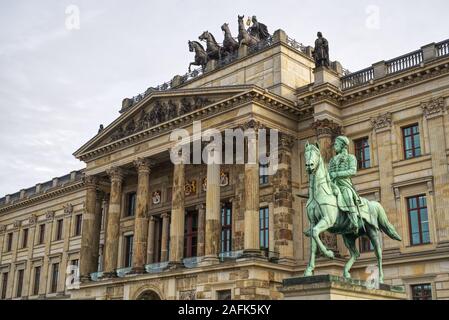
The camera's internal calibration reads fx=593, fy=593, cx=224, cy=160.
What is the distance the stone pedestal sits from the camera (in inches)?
603

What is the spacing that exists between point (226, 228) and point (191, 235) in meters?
3.71

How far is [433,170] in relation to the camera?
31734mm

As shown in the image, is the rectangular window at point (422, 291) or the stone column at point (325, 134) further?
the stone column at point (325, 134)

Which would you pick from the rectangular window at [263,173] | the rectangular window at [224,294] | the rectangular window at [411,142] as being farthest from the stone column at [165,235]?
the rectangular window at [411,142]

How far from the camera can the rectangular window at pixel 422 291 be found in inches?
1198

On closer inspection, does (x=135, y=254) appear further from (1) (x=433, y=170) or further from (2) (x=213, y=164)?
(1) (x=433, y=170)

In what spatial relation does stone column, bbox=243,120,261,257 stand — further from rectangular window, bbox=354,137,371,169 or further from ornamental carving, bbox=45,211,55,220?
ornamental carving, bbox=45,211,55,220

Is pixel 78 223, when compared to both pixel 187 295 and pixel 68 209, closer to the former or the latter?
pixel 68 209

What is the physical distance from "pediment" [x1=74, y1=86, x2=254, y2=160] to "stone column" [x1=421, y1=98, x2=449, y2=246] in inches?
410

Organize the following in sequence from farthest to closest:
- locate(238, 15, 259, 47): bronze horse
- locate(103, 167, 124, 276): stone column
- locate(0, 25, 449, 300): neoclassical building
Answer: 1. locate(103, 167, 124, 276): stone column
2. locate(238, 15, 259, 47): bronze horse
3. locate(0, 25, 449, 300): neoclassical building

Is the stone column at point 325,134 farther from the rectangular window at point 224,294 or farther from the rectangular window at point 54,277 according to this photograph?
→ the rectangular window at point 54,277

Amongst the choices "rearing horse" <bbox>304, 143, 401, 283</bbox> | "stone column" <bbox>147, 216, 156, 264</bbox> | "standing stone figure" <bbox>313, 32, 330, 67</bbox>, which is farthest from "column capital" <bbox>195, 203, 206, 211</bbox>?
"rearing horse" <bbox>304, 143, 401, 283</bbox>

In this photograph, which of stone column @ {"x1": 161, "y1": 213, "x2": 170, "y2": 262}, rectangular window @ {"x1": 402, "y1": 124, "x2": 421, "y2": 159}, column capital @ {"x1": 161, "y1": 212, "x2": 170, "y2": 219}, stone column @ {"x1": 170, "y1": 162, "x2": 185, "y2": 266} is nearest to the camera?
rectangular window @ {"x1": 402, "y1": 124, "x2": 421, "y2": 159}

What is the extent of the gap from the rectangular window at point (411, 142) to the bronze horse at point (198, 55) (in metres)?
16.9
